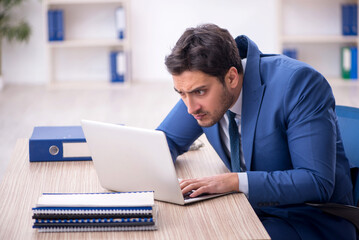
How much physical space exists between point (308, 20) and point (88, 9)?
8.49 feet

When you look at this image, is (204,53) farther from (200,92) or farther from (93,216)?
(93,216)

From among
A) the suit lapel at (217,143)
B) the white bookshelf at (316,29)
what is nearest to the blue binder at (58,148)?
the suit lapel at (217,143)

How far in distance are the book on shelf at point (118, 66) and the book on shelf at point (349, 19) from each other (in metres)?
2.52

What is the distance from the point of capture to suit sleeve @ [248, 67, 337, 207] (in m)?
1.68

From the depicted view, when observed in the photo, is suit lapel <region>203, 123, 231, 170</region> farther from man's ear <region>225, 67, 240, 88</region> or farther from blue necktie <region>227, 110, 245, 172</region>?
man's ear <region>225, 67, 240, 88</region>

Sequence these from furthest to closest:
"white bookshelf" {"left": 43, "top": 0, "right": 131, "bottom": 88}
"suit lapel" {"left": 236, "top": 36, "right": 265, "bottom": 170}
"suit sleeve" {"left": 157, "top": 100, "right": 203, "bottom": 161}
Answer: "white bookshelf" {"left": 43, "top": 0, "right": 131, "bottom": 88} < "suit sleeve" {"left": 157, "top": 100, "right": 203, "bottom": 161} < "suit lapel" {"left": 236, "top": 36, "right": 265, "bottom": 170}

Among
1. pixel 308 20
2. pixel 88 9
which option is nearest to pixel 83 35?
pixel 88 9

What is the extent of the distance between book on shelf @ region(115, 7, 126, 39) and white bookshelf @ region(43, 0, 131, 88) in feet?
0.25

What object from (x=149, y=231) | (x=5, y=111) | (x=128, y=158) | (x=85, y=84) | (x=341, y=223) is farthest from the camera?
(x=85, y=84)

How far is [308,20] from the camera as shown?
6734mm

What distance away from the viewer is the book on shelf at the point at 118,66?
6.52 metres

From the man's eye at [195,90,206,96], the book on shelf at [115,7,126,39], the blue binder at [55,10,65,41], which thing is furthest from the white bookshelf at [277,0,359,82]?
the man's eye at [195,90,206,96]

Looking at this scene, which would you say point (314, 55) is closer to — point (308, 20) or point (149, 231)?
point (308, 20)

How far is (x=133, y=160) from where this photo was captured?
1.67m
